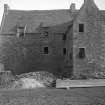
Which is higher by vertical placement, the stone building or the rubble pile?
the stone building

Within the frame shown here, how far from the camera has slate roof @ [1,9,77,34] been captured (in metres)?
29.9

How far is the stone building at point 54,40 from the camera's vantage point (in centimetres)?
2305

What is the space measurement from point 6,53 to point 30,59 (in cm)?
405

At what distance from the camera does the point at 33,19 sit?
1234 inches

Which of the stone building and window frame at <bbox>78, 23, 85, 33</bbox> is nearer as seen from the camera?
the stone building

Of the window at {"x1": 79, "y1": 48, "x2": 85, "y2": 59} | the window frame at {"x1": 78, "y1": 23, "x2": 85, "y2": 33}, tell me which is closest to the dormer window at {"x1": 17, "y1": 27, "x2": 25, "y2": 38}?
the window frame at {"x1": 78, "y1": 23, "x2": 85, "y2": 33}

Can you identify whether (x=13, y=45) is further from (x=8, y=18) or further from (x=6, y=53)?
(x=8, y=18)

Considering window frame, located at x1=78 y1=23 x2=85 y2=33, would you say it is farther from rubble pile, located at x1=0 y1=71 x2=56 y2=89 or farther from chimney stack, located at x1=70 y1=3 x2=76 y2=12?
chimney stack, located at x1=70 y1=3 x2=76 y2=12

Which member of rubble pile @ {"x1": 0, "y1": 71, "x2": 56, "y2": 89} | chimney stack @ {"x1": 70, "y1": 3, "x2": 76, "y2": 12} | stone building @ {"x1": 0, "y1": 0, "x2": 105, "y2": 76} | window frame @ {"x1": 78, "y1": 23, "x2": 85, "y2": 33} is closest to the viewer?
rubble pile @ {"x1": 0, "y1": 71, "x2": 56, "y2": 89}

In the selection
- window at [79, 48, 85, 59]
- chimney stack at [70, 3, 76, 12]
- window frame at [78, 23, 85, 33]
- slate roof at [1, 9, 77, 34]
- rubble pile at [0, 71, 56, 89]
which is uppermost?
chimney stack at [70, 3, 76, 12]

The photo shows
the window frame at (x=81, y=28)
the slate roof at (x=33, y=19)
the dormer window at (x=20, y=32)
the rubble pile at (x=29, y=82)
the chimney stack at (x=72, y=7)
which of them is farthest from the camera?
the chimney stack at (x=72, y=7)

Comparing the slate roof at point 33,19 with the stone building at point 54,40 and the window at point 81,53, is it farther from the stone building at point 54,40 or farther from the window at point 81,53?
the window at point 81,53

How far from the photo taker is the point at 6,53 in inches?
1156

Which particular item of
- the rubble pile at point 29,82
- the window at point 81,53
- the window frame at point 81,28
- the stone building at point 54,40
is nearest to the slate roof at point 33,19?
the stone building at point 54,40
